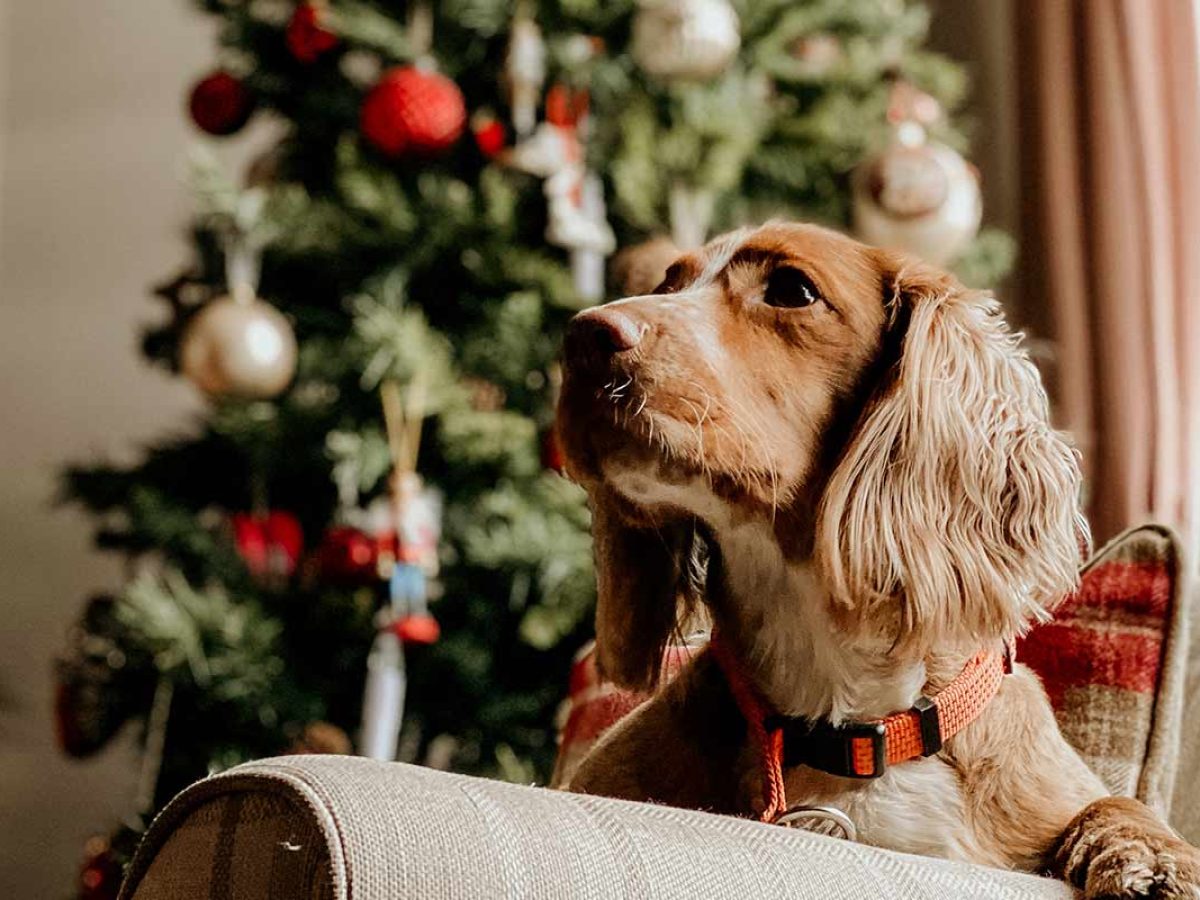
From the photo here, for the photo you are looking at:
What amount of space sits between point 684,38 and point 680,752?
5.06ft

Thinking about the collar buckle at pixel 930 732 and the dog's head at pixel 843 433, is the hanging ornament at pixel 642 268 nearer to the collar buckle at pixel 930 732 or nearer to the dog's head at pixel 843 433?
the dog's head at pixel 843 433

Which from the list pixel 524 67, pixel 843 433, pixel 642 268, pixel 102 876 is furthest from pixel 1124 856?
pixel 102 876

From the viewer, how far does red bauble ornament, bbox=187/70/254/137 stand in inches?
106

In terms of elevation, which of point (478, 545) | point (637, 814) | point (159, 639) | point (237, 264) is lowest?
point (159, 639)

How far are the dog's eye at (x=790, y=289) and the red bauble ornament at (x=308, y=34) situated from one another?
1612mm

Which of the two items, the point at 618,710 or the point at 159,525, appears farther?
the point at 159,525

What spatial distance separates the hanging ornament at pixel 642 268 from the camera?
190 cm

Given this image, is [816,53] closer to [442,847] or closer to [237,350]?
[237,350]

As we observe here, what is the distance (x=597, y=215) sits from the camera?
2.63 metres

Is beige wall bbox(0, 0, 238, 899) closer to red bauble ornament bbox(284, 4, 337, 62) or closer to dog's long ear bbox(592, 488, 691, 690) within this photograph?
red bauble ornament bbox(284, 4, 337, 62)

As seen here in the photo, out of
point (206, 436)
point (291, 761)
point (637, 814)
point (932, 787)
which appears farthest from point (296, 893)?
point (206, 436)

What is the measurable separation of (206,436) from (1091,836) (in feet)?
7.03

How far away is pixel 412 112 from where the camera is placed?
95.6 inches

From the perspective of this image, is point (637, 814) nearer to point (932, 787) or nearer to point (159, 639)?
point (932, 787)
